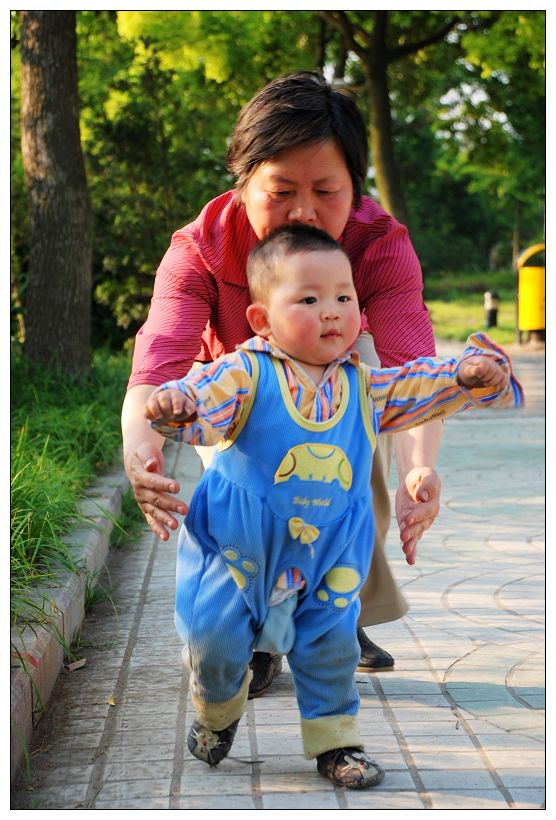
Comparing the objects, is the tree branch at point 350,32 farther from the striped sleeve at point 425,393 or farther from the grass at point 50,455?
the striped sleeve at point 425,393

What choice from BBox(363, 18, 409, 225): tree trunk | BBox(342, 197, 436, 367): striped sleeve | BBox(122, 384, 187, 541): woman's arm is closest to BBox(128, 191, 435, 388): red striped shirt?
Result: BBox(342, 197, 436, 367): striped sleeve

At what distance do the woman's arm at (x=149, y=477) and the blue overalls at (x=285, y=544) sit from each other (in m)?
0.17

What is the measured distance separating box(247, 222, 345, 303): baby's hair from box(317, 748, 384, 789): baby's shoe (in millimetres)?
1242

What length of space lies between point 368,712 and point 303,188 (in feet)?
5.49

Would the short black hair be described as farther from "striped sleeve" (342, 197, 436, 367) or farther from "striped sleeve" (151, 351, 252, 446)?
"striped sleeve" (151, 351, 252, 446)

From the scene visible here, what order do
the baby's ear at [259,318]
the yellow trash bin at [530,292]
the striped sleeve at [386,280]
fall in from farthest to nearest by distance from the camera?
1. the yellow trash bin at [530,292]
2. the striped sleeve at [386,280]
3. the baby's ear at [259,318]

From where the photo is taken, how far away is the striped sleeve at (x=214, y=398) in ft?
8.70

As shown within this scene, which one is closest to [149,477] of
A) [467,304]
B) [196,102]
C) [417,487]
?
[417,487]

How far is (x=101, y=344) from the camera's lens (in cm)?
1702

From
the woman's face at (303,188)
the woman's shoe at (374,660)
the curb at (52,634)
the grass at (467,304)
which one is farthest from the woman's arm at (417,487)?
the grass at (467,304)

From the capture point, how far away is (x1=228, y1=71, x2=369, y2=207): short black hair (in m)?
3.09

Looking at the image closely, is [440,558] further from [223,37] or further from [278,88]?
[223,37]

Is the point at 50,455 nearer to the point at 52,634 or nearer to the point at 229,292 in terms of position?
the point at 52,634

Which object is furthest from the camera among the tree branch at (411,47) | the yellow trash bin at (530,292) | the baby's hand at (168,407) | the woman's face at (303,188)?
the tree branch at (411,47)
